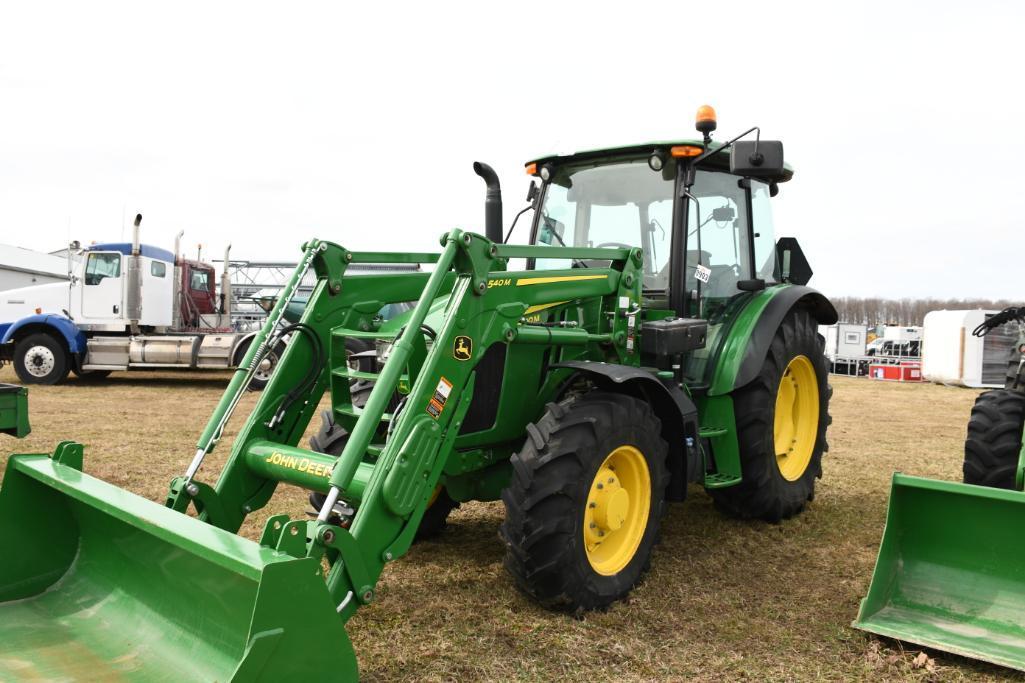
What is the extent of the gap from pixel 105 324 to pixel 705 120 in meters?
13.4

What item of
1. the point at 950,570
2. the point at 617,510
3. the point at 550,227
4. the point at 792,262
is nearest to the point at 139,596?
the point at 617,510

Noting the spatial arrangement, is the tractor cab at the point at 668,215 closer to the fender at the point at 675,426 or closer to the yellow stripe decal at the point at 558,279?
the yellow stripe decal at the point at 558,279

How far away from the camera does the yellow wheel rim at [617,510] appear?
3.85 m

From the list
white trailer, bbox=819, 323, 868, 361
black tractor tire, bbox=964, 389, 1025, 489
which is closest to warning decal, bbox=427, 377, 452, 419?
black tractor tire, bbox=964, 389, 1025, 489

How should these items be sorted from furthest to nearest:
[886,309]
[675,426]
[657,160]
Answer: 1. [886,309]
2. [657,160]
3. [675,426]

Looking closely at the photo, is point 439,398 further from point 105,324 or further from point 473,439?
point 105,324

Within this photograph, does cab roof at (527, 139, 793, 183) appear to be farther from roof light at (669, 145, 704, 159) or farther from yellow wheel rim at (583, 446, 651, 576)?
yellow wheel rim at (583, 446, 651, 576)

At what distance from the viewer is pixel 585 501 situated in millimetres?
3691

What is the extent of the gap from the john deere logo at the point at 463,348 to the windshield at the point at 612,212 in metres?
1.44

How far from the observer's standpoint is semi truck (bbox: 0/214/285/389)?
14562 mm

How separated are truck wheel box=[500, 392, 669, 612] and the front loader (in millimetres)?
1107

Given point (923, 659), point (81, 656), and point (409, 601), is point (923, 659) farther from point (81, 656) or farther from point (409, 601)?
point (81, 656)

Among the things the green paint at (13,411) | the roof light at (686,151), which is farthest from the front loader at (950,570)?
the green paint at (13,411)

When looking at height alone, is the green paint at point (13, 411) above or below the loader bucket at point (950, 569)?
above
